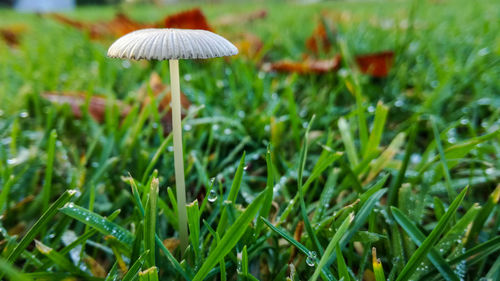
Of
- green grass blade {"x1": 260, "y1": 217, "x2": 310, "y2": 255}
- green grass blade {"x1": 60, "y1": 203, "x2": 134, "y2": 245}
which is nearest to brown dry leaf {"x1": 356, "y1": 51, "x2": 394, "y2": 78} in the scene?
green grass blade {"x1": 260, "y1": 217, "x2": 310, "y2": 255}

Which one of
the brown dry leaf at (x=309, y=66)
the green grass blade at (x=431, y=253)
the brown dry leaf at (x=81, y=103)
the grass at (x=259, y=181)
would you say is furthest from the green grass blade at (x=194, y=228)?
the brown dry leaf at (x=309, y=66)

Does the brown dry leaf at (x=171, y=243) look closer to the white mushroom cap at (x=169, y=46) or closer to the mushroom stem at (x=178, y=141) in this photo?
the mushroom stem at (x=178, y=141)

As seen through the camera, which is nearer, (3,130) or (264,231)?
(264,231)

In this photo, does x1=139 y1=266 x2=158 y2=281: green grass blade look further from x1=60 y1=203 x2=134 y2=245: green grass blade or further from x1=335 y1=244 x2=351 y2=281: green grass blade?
x1=335 y1=244 x2=351 y2=281: green grass blade

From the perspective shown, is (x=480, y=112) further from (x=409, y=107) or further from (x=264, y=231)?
(x=264, y=231)

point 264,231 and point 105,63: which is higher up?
point 105,63

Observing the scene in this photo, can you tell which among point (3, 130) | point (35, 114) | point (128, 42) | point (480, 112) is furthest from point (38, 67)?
point (480, 112)

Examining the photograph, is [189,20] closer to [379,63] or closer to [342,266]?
[379,63]

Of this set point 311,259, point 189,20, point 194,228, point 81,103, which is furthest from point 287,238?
point 189,20
